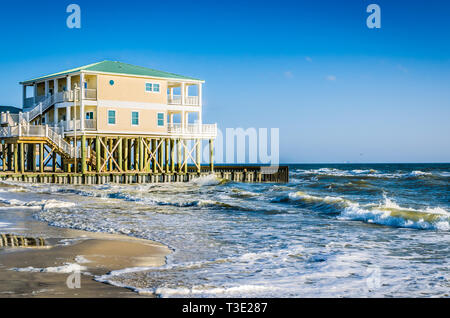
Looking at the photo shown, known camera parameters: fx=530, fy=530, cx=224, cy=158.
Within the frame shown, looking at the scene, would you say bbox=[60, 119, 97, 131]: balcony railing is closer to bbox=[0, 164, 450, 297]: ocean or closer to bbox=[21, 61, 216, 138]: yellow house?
bbox=[21, 61, 216, 138]: yellow house

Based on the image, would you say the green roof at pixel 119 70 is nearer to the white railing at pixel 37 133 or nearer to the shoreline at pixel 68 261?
the white railing at pixel 37 133

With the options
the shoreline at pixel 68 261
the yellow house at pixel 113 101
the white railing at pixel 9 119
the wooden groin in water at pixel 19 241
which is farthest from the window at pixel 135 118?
the wooden groin in water at pixel 19 241

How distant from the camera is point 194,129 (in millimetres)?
38844

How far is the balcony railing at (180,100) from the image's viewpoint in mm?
38062

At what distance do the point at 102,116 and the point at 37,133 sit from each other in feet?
14.0

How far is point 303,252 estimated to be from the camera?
10.0m

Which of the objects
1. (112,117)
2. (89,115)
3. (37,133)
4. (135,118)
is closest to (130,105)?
(135,118)

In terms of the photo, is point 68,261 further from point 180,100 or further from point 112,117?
point 180,100

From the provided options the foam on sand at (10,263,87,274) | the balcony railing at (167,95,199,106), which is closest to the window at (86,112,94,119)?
the balcony railing at (167,95,199,106)

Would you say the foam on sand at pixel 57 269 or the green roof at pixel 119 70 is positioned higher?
the green roof at pixel 119 70

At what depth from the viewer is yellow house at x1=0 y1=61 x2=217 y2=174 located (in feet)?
112

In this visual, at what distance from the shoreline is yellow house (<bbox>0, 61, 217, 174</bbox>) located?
71.6 ft

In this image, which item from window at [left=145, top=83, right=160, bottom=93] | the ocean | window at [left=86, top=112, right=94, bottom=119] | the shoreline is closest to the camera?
the shoreline

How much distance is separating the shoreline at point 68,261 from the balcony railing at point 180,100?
25.4 m
